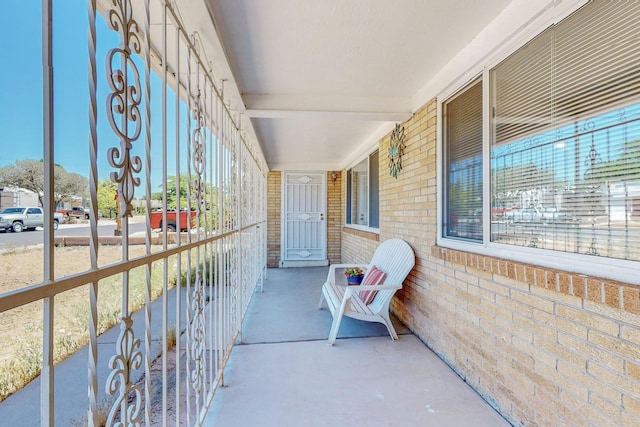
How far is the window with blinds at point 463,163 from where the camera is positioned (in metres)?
2.32

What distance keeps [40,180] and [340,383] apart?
2206 mm

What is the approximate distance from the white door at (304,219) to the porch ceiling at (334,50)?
3475mm

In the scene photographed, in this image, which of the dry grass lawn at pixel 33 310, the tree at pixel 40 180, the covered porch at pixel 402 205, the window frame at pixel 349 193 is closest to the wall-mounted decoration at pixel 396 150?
the covered porch at pixel 402 205

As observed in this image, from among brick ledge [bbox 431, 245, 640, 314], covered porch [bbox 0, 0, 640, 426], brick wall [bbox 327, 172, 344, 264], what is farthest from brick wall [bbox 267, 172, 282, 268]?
brick ledge [bbox 431, 245, 640, 314]

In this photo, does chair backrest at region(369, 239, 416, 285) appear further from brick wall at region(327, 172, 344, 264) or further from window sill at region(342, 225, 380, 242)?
brick wall at region(327, 172, 344, 264)

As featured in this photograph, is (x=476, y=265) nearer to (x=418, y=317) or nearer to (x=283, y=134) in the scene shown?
(x=418, y=317)

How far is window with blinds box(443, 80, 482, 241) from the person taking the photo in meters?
2.32

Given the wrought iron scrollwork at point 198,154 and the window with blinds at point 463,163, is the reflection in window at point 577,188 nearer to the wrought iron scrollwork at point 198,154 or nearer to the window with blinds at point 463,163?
the window with blinds at point 463,163

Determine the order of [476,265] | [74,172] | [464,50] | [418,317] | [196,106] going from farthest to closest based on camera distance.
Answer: [418,317] → [464,50] → [476,265] → [196,106] → [74,172]

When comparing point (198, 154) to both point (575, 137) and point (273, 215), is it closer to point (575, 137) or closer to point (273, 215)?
point (575, 137)

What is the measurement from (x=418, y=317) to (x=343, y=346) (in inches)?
31.2

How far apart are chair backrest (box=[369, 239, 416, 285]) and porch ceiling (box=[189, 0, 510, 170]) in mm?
1337

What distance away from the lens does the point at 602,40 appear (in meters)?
1.42

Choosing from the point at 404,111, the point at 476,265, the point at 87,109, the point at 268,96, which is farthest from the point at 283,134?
the point at 87,109
